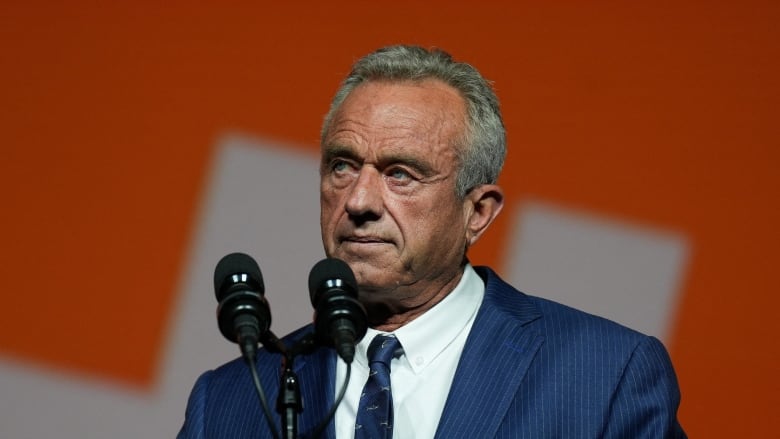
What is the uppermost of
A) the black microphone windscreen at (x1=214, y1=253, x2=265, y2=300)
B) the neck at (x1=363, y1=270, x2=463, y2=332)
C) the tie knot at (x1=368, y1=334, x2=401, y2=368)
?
the black microphone windscreen at (x1=214, y1=253, x2=265, y2=300)

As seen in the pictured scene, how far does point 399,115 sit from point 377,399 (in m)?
0.63

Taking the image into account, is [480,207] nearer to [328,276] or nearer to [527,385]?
[527,385]

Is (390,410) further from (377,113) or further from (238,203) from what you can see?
(238,203)

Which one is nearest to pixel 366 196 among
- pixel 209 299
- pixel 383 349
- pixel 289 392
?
pixel 383 349

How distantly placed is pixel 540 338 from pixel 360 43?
1.32 metres

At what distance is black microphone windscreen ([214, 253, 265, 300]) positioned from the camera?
6.40 ft

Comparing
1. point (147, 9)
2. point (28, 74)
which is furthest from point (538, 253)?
point (28, 74)

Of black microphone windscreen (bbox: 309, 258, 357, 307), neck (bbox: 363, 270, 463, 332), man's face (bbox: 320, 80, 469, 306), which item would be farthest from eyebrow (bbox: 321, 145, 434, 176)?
black microphone windscreen (bbox: 309, 258, 357, 307)

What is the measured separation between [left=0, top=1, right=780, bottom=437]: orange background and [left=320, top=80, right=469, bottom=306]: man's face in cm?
76

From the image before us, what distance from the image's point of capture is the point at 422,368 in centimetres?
260

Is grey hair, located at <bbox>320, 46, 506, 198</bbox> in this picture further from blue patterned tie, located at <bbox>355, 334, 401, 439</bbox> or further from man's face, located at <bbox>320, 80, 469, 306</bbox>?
blue patterned tie, located at <bbox>355, 334, 401, 439</bbox>

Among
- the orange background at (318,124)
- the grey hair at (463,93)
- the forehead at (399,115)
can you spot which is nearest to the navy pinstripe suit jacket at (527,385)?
the grey hair at (463,93)

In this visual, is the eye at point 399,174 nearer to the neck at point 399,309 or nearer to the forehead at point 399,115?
the forehead at point 399,115

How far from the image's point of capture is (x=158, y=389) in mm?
3338
